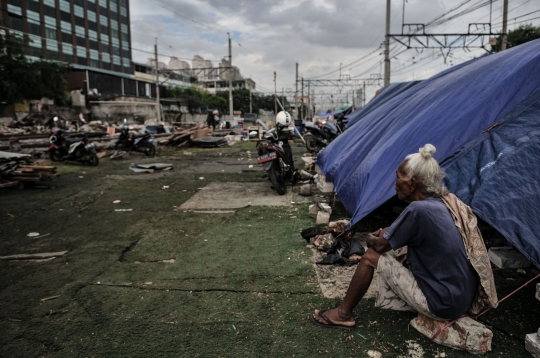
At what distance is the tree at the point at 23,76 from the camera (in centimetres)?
2776

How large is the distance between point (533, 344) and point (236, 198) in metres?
5.10

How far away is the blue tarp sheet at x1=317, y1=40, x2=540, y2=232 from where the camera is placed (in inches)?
134

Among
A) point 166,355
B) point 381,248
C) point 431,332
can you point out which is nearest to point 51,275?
point 166,355

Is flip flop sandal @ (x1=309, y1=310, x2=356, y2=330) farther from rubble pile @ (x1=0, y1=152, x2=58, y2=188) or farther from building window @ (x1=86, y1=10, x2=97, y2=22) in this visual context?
building window @ (x1=86, y1=10, x2=97, y2=22)

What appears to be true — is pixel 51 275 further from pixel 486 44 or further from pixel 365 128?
pixel 486 44

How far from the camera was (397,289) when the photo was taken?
2400mm

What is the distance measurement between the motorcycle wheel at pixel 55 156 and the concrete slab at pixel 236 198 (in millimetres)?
6326

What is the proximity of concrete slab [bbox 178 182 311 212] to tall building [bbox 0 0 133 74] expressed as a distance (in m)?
40.2

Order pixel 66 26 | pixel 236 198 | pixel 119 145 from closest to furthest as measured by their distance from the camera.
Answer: pixel 236 198 < pixel 119 145 < pixel 66 26

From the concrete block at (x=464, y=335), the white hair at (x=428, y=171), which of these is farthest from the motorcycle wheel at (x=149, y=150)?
the concrete block at (x=464, y=335)

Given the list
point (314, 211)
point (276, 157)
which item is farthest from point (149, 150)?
point (314, 211)

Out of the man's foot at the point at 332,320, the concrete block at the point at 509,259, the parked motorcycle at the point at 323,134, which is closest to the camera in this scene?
the man's foot at the point at 332,320

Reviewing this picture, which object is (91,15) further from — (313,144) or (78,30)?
(313,144)

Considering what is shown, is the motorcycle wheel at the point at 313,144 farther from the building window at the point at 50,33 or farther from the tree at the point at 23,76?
the building window at the point at 50,33
